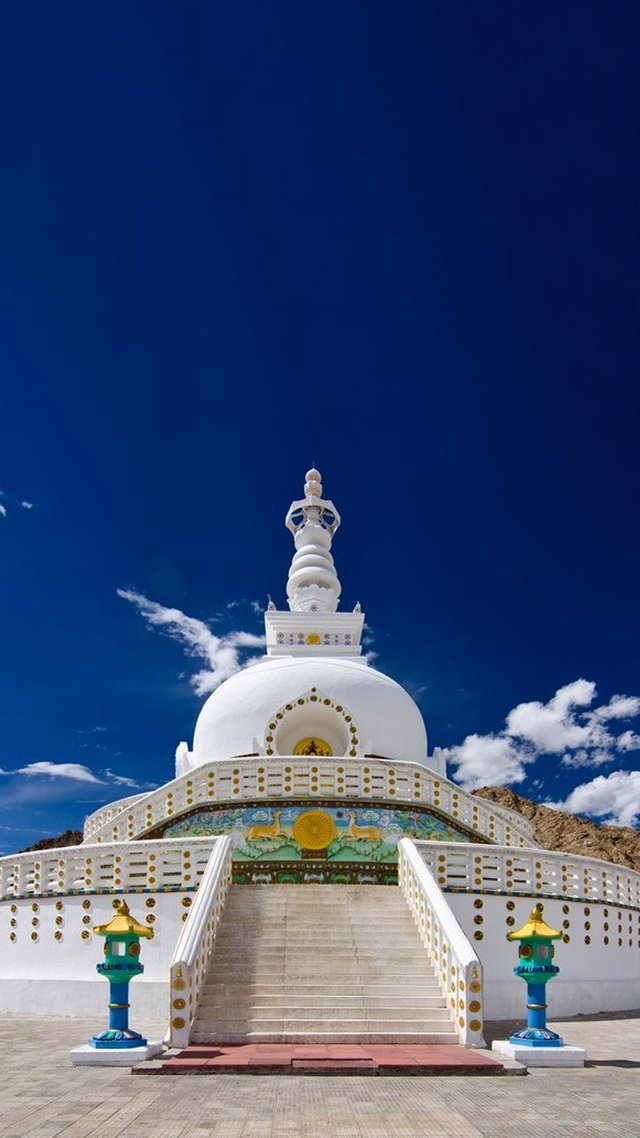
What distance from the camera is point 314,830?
16781 mm

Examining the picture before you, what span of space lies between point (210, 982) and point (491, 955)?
4955 millimetres

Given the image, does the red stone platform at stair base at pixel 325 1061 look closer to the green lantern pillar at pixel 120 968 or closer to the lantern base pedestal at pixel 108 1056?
the lantern base pedestal at pixel 108 1056

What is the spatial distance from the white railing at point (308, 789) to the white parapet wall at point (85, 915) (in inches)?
104

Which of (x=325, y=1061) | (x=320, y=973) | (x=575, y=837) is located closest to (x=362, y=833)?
(x=320, y=973)

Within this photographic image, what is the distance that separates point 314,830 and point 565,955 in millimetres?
4807

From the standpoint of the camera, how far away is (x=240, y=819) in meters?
17.1

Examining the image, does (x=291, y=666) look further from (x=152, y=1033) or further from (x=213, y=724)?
(x=152, y=1033)

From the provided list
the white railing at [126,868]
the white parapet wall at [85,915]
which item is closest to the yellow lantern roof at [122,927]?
the white parapet wall at [85,915]

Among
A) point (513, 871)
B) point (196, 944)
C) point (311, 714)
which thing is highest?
point (311, 714)

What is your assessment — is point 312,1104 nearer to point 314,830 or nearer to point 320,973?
point 320,973

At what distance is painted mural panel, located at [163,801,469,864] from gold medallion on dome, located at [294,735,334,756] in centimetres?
501

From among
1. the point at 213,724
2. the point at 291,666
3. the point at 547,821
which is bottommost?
the point at 547,821

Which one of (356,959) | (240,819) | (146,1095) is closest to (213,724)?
(240,819)

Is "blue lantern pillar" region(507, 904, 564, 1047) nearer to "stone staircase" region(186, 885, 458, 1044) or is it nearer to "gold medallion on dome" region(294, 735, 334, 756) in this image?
"stone staircase" region(186, 885, 458, 1044)
